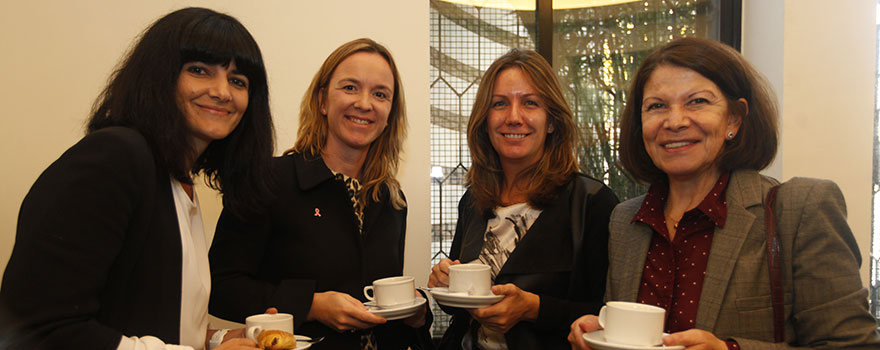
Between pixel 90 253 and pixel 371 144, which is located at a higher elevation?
pixel 371 144

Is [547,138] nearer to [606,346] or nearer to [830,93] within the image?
[606,346]

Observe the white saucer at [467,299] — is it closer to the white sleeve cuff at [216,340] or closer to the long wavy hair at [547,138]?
the long wavy hair at [547,138]

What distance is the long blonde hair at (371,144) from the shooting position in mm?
1846

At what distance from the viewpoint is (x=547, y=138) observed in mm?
1914

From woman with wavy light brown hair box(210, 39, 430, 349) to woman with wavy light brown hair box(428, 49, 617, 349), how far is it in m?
0.26

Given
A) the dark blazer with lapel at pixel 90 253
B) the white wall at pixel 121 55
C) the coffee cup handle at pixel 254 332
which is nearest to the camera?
the dark blazer with lapel at pixel 90 253

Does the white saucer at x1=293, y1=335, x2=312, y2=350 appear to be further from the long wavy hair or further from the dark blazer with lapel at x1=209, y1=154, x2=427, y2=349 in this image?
the long wavy hair

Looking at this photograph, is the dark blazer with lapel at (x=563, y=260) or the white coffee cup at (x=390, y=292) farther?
the dark blazer with lapel at (x=563, y=260)

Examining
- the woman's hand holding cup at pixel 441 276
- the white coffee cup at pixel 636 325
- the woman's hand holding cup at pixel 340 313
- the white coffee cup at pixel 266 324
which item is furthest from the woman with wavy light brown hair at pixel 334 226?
the white coffee cup at pixel 636 325

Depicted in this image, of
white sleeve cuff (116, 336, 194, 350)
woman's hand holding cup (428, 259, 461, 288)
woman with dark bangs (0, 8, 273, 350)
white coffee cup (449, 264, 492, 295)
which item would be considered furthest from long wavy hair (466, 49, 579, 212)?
white sleeve cuff (116, 336, 194, 350)

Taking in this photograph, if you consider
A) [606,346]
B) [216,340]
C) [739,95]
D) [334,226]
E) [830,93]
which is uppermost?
[830,93]

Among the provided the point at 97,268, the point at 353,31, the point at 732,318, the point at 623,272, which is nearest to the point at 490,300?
the point at 623,272

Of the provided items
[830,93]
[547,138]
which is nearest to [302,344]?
[547,138]

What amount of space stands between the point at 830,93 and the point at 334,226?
275 cm
